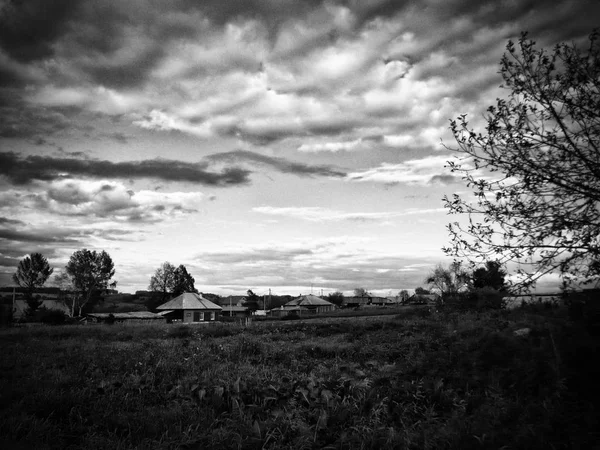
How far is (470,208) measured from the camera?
19.9ft

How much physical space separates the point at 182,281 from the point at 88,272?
23.2 meters

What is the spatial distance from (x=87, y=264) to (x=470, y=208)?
72.6 m

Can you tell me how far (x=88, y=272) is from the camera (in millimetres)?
67062

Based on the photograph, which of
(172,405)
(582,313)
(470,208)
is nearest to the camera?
(582,313)

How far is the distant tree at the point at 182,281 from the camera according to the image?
8681 centimetres

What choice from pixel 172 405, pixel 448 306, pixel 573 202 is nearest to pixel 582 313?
pixel 573 202

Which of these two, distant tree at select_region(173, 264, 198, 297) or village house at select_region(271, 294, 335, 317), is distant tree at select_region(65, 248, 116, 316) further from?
village house at select_region(271, 294, 335, 317)

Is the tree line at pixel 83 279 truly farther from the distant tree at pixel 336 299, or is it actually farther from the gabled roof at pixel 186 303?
the distant tree at pixel 336 299

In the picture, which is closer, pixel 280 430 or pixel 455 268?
pixel 280 430

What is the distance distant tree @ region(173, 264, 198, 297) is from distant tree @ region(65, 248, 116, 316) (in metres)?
18.3

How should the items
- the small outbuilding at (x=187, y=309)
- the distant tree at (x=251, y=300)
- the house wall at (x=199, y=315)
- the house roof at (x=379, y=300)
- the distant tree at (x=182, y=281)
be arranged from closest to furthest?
the house wall at (x=199, y=315)
the small outbuilding at (x=187, y=309)
the distant tree at (x=182, y=281)
the distant tree at (x=251, y=300)
the house roof at (x=379, y=300)

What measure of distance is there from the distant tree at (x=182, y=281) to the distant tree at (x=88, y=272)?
1829 cm

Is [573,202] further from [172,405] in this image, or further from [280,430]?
[172,405]

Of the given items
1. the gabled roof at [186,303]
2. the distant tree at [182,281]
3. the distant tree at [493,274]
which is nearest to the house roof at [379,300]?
the distant tree at [182,281]
